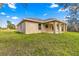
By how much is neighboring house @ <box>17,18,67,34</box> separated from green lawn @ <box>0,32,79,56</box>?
0.05 metres

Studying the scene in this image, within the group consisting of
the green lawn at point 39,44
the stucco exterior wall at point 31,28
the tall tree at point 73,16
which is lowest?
the green lawn at point 39,44

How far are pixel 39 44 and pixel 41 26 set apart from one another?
0.64 feet

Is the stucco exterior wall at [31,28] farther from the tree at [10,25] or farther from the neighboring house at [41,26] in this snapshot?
the tree at [10,25]

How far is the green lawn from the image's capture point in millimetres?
1552

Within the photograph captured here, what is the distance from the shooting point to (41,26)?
1626 mm

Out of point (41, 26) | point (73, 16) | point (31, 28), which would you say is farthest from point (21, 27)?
point (73, 16)

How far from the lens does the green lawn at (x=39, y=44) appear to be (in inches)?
61.1

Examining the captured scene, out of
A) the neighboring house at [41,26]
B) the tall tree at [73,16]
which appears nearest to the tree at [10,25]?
the neighboring house at [41,26]

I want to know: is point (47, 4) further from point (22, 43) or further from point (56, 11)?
point (22, 43)

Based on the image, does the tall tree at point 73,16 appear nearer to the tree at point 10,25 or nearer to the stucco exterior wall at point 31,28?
the stucco exterior wall at point 31,28

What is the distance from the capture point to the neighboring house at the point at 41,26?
1600mm

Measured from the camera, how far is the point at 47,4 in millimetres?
1567

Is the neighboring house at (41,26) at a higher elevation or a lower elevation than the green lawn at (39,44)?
higher

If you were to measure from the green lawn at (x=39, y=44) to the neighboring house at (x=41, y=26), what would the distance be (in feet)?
0.16
